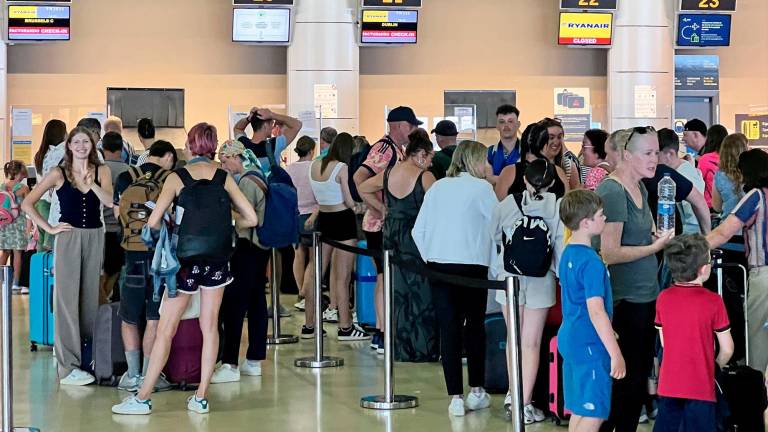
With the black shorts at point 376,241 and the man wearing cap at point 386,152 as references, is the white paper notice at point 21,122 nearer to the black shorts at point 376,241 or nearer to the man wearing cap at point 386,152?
the black shorts at point 376,241

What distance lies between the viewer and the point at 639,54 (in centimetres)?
1880

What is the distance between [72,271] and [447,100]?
1125cm

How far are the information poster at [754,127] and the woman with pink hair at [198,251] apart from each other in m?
12.6

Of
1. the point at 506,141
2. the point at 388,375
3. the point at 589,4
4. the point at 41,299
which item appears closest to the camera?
the point at 388,375

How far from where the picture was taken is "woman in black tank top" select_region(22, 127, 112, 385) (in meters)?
8.12

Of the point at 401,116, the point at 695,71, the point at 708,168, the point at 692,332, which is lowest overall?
the point at 692,332

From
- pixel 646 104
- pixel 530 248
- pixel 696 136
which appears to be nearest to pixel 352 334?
pixel 696 136

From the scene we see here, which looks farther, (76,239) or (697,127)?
(697,127)

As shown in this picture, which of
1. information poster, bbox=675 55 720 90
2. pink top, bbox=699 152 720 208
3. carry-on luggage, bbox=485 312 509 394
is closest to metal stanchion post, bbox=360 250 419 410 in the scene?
carry-on luggage, bbox=485 312 509 394

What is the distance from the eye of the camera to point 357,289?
10617 millimetres

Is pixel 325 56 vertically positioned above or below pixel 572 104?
above

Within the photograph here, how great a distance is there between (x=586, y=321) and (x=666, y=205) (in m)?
1.16

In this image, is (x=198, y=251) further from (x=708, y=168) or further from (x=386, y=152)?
(x=708, y=168)

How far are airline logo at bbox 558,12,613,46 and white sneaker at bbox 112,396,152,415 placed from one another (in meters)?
12.9
